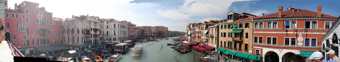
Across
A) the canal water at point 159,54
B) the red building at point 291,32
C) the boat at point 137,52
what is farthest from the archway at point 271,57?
the boat at point 137,52

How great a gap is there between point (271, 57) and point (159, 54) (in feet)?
2.05

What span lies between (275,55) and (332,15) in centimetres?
28

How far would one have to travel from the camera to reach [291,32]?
5.55 ft

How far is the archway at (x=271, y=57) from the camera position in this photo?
1833 millimetres

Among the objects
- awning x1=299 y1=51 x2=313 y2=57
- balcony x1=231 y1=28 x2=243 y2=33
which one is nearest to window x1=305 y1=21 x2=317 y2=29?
awning x1=299 y1=51 x2=313 y2=57

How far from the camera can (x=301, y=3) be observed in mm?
1808

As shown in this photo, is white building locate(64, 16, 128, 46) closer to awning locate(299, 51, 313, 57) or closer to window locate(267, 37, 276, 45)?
window locate(267, 37, 276, 45)

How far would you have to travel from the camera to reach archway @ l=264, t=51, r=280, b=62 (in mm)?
1833

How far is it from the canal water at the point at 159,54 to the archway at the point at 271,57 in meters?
0.40

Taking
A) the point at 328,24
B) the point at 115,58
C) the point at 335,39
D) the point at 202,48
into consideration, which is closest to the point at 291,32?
the point at 328,24

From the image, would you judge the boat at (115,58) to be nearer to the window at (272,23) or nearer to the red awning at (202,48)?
the red awning at (202,48)

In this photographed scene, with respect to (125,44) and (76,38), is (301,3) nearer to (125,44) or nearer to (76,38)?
(125,44)

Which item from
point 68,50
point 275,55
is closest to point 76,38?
point 68,50

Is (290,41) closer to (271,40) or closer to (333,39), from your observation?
(271,40)
